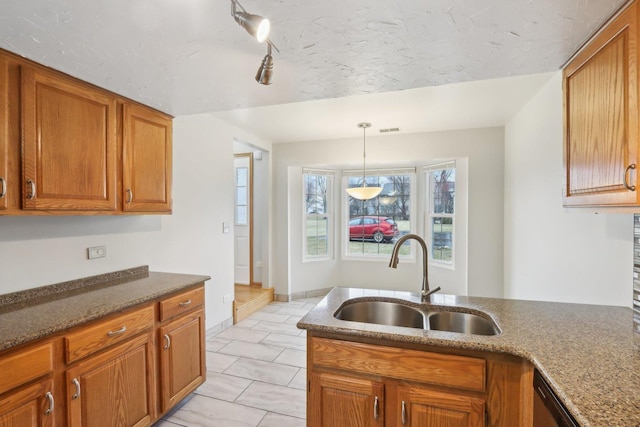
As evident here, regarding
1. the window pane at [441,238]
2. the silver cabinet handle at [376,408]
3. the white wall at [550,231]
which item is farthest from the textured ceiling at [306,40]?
the window pane at [441,238]

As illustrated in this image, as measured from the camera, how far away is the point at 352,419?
141cm

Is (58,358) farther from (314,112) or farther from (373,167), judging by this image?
(373,167)

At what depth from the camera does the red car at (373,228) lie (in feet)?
17.0

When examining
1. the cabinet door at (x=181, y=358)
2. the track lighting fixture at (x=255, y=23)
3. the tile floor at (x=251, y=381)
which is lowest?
the tile floor at (x=251, y=381)

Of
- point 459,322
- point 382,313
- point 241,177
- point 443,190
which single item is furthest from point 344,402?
point 241,177

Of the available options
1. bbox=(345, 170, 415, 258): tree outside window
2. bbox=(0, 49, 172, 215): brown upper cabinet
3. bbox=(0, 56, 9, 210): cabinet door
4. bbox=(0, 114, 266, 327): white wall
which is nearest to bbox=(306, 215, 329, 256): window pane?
bbox=(345, 170, 415, 258): tree outside window

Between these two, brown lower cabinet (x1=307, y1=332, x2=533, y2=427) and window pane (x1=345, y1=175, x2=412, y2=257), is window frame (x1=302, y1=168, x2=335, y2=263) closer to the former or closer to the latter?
window pane (x1=345, y1=175, x2=412, y2=257)

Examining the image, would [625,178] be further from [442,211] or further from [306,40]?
[442,211]

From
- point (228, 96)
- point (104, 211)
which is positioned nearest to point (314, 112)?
point (228, 96)

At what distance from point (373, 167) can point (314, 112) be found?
6.81 ft

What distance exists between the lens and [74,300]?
5.76 feet

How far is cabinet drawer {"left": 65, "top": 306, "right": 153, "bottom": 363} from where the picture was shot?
57.3 inches

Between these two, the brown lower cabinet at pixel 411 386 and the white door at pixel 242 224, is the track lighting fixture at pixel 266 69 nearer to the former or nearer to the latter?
the brown lower cabinet at pixel 411 386

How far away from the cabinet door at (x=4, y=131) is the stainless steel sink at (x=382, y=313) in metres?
1.76
